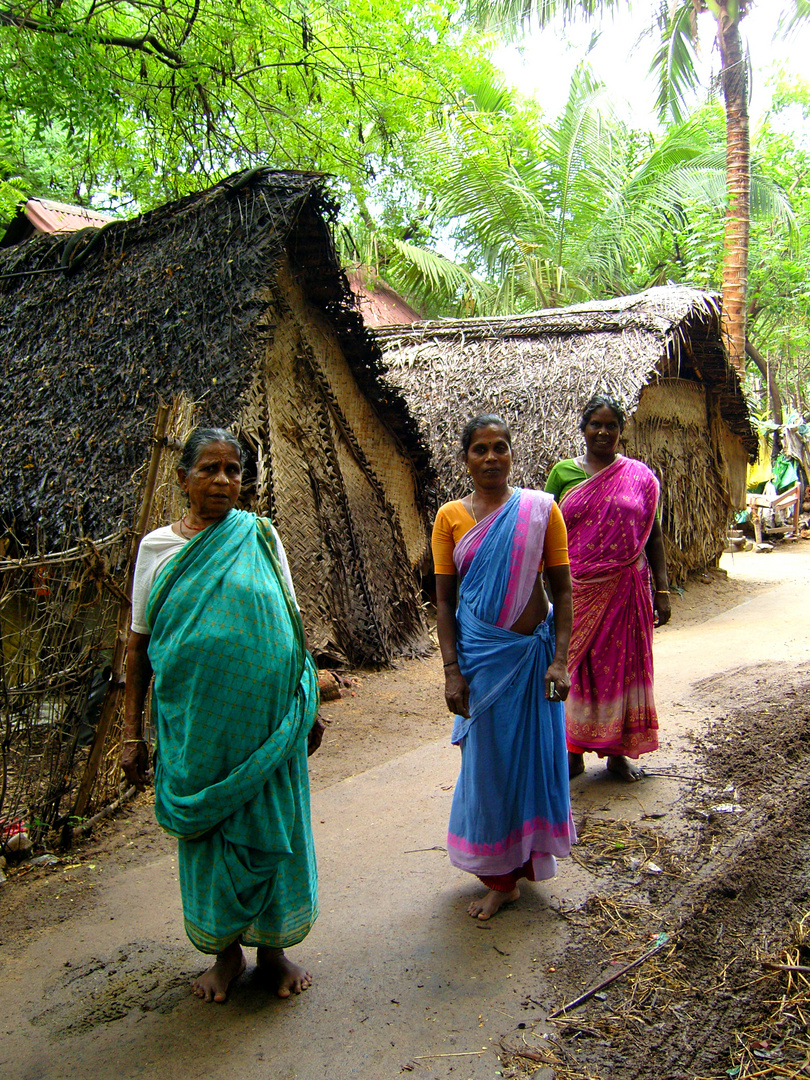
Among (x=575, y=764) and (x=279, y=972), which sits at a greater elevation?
(x=279, y=972)

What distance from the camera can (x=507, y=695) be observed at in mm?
2848

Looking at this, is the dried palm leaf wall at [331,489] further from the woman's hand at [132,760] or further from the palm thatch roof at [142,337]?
the woman's hand at [132,760]

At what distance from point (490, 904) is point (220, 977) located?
967 mm

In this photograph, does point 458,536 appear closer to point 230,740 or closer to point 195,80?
point 230,740

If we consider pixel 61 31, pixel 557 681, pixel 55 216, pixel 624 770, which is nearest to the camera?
pixel 557 681

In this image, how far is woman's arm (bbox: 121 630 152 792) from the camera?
246 cm

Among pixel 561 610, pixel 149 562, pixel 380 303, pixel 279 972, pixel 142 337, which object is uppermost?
pixel 380 303

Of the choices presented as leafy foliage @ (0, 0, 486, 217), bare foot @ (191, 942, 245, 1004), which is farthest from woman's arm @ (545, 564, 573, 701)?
leafy foliage @ (0, 0, 486, 217)

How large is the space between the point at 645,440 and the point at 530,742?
7.13 meters

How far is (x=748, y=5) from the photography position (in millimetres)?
13359

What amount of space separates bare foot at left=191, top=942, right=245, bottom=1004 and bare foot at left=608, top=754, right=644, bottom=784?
2257 mm

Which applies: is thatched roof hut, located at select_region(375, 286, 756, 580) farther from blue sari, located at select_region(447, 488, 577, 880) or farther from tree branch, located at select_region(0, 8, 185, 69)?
blue sari, located at select_region(447, 488, 577, 880)

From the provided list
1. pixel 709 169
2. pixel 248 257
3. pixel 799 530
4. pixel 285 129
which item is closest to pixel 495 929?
pixel 248 257

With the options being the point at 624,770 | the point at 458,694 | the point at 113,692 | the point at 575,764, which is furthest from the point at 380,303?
the point at 458,694
